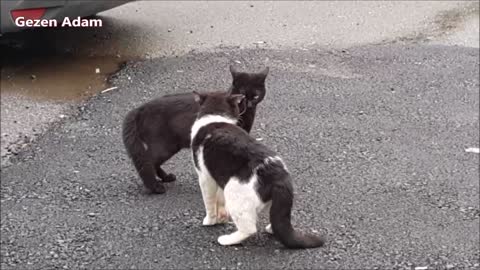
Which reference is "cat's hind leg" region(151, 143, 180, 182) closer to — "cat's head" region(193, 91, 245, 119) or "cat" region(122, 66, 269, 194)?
"cat" region(122, 66, 269, 194)

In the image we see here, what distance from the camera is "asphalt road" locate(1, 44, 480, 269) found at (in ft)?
12.7

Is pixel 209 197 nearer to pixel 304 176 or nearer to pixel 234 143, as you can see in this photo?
pixel 234 143

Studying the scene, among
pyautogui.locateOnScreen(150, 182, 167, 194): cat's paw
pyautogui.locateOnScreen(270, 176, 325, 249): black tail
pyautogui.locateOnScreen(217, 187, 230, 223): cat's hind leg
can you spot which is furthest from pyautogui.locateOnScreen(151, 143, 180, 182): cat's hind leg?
pyautogui.locateOnScreen(270, 176, 325, 249): black tail

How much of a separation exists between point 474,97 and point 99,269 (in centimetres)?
356

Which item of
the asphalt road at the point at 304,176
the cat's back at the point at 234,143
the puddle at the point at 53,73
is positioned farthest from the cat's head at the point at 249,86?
the puddle at the point at 53,73

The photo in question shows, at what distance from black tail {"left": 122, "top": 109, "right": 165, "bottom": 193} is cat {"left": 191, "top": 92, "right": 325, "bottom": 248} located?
44 centimetres

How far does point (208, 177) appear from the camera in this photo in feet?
12.7

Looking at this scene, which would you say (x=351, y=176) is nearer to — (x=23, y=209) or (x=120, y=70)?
(x=23, y=209)

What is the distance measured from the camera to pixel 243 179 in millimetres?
3660

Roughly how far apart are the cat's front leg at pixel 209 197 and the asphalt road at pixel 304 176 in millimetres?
52

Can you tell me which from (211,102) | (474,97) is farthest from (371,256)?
(474,97)

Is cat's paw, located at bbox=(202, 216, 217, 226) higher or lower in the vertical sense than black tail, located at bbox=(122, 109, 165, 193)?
lower

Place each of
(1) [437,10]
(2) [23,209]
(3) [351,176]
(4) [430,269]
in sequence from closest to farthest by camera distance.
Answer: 1. (4) [430,269]
2. (2) [23,209]
3. (3) [351,176]
4. (1) [437,10]

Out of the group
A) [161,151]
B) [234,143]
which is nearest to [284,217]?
[234,143]
